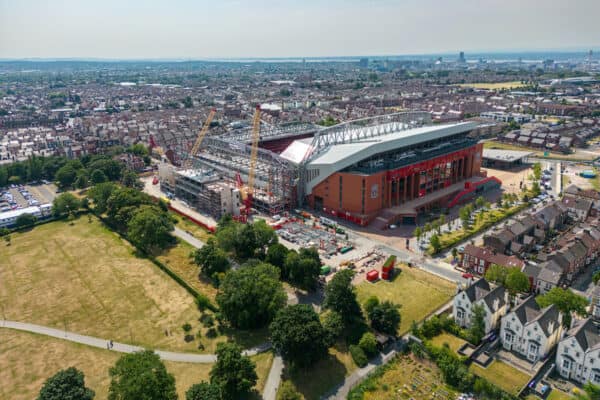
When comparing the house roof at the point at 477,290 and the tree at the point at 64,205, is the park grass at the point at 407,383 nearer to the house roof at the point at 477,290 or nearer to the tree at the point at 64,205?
the house roof at the point at 477,290

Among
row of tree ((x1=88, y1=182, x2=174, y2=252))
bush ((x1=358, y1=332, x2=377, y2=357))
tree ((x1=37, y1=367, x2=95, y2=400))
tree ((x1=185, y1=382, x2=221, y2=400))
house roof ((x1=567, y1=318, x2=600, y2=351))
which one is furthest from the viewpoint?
row of tree ((x1=88, y1=182, x2=174, y2=252))

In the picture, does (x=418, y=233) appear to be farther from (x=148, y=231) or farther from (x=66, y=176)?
(x=66, y=176)

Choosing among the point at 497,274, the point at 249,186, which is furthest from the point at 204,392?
the point at 249,186

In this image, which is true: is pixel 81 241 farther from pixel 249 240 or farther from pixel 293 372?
pixel 293 372

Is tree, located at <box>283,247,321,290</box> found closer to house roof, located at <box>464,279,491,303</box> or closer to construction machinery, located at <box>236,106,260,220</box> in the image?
house roof, located at <box>464,279,491,303</box>

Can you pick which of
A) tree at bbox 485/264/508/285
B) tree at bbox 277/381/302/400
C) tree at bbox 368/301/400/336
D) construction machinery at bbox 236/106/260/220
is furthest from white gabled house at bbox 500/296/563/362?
construction machinery at bbox 236/106/260/220
